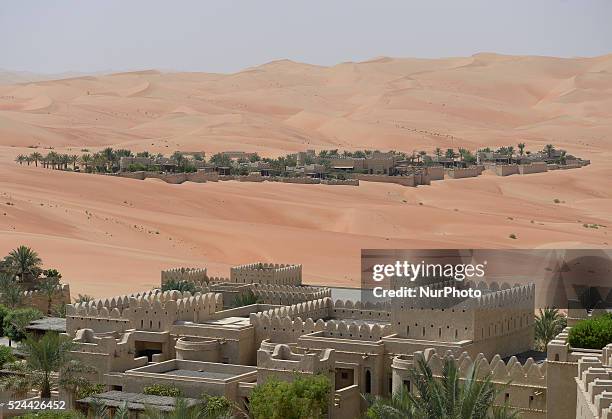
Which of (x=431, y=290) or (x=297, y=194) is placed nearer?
(x=431, y=290)

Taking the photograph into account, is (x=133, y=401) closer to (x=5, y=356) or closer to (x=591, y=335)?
(x=5, y=356)

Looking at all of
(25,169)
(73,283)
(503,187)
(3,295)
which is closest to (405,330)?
(3,295)

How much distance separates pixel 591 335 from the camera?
1122 inches

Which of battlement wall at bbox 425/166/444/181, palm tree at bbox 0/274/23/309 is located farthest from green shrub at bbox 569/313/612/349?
battlement wall at bbox 425/166/444/181

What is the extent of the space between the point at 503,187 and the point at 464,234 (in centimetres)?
3066

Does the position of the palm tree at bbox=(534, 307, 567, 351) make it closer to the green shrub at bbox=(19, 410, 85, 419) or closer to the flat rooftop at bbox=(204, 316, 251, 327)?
the flat rooftop at bbox=(204, 316, 251, 327)

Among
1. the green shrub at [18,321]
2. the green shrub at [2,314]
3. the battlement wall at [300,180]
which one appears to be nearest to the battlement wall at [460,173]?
the battlement wall at [300,180]

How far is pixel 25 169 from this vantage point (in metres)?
93.3

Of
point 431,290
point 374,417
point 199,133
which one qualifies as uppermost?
point 199,133

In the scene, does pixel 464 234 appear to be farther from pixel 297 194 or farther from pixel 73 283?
pixel 73 283

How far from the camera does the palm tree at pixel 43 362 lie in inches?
1233

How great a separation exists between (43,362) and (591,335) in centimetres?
1307

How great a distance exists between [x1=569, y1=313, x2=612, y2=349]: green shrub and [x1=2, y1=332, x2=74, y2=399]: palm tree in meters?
12.3

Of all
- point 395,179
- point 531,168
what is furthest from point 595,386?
point 531,168
